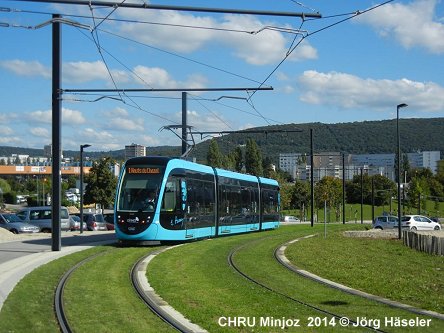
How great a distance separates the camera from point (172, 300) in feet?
40.8

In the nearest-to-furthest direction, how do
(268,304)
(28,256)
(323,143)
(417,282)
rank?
(268,304)
(417,282)
(28,256)
(323,143)

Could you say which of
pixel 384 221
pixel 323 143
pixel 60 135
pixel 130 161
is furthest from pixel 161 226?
pixel 323 143

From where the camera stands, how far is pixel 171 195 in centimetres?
2514

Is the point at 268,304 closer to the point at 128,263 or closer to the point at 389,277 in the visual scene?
the point at 389,277

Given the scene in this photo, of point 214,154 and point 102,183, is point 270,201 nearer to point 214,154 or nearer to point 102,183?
point 102,183

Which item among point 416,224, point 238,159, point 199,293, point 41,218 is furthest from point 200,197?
point 238,159

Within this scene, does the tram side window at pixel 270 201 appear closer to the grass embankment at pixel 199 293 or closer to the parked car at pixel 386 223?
the parked car at pixel 386 223

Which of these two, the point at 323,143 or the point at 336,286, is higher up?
the point at 323,143

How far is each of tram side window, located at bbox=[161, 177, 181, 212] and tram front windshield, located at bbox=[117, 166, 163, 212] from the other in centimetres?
43

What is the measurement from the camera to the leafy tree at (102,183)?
67.1 m

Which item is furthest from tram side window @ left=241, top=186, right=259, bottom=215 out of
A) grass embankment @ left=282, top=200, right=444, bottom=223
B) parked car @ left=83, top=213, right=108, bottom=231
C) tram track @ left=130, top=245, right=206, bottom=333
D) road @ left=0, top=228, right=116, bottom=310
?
grass embankment @ left=282, top=200, right=444, bottom=223

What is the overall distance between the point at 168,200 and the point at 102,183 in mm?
43663

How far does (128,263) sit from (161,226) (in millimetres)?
5671

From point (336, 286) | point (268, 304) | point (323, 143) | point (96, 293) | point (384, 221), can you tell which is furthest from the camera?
point (323, 143)
